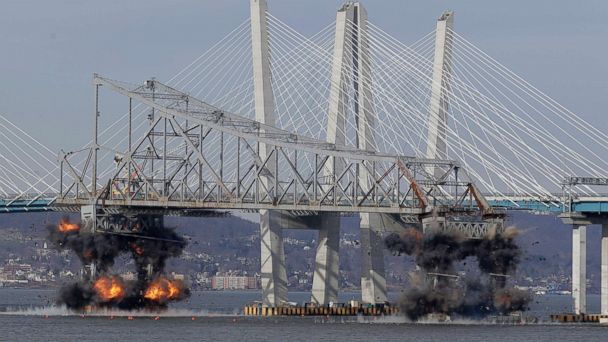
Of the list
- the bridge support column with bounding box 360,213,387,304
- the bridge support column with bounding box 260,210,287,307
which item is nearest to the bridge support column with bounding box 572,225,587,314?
the bridge support column with bounding box 360,213,387,304

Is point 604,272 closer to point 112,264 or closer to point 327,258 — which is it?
point 327,258

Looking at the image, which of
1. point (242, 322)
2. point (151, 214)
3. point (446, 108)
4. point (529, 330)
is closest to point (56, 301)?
point (151, 214)

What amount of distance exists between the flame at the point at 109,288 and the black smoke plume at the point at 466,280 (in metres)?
32.2

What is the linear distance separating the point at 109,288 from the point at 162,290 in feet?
18.5

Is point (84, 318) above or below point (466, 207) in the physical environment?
below

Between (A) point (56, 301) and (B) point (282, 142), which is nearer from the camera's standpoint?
(B) point (282, 142)

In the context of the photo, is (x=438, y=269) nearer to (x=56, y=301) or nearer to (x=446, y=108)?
(x=446, y=108)

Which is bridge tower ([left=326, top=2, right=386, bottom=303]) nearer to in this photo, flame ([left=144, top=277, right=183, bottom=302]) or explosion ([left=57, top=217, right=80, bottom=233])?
flame ([left=144, top=277, right=183, bottom=302])

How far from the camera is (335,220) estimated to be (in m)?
159

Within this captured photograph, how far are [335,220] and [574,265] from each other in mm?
25539

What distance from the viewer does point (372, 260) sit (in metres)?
160

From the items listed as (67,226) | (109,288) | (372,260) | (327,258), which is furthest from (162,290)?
(372,260)

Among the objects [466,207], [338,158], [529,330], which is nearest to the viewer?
[529,330]

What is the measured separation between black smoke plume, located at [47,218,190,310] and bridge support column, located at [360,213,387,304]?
18.0 m
